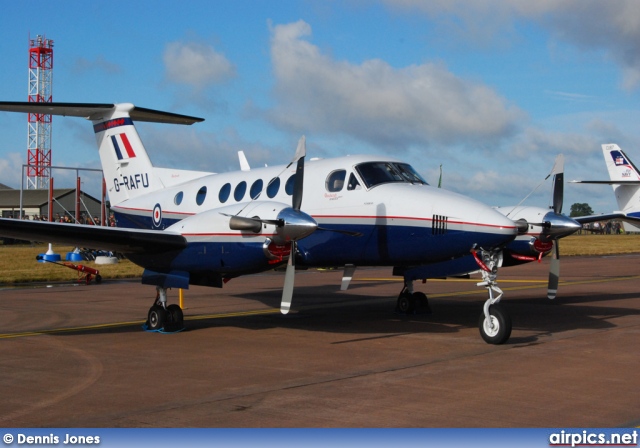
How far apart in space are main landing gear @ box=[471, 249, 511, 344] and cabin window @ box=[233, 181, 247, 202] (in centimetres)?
506

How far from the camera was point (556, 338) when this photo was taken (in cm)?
1231

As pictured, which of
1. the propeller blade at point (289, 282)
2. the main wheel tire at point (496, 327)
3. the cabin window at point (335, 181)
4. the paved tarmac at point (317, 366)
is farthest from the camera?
the cabin window at point (335, 181)

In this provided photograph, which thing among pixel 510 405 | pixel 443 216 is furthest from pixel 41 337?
pixel 510 405

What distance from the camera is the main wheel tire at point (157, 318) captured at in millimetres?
13281

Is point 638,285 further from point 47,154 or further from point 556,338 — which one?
point 47,154

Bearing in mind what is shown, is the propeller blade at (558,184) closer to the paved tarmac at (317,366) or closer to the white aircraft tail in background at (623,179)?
→ the paved tarmac at (317,366)

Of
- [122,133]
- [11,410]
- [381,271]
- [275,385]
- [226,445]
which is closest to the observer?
[226,445]

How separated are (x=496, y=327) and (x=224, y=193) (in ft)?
20.9

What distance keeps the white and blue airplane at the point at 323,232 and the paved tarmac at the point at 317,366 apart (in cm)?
111

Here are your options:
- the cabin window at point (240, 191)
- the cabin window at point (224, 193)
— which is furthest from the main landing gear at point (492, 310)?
the cabin window at point (224, 193)

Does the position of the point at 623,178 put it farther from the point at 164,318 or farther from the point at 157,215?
the point at 164,318

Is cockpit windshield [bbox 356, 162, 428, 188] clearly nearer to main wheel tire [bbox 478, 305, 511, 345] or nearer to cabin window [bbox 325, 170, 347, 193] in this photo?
cabin window [bbox 325, 170, 347, 193]

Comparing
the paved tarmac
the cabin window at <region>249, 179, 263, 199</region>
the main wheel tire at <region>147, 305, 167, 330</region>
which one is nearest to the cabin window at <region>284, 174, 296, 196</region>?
the cabin window at <region>249, 179, 263, 199</region>

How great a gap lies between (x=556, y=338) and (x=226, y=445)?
787 centimetres
